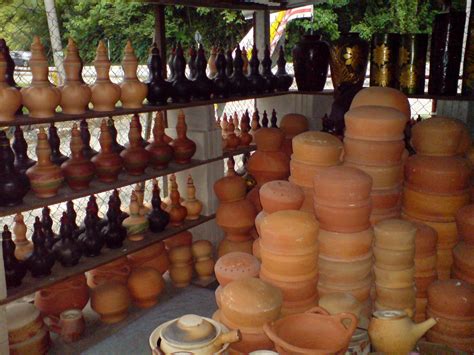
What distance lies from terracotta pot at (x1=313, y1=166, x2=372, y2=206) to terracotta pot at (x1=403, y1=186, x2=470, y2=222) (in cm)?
52

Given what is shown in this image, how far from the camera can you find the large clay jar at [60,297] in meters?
2.74

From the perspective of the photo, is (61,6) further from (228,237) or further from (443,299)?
(443,299)

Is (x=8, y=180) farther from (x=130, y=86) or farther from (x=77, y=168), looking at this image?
(x=130, y=86)

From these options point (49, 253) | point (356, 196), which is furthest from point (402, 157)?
point (49, 253)

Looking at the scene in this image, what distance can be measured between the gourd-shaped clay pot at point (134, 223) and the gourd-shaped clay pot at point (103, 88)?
0.66 metres

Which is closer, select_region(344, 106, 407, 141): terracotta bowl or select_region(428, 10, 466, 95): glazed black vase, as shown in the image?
select_region(344, 106, 407, 141): terracotta bowl

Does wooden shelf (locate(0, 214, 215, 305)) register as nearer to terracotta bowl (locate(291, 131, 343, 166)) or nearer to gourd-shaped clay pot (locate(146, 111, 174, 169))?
gourd-shaped clay pot (locate(146, 111, 174, 169))

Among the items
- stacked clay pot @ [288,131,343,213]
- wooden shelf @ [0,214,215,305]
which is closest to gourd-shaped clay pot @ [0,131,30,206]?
wooden shelf @ [0,214,215,305]

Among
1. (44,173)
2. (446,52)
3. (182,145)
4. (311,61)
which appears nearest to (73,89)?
(44,173)

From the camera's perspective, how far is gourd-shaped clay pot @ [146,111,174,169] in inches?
122

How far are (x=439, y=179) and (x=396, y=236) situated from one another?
52cm

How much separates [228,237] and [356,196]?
1.69 metres

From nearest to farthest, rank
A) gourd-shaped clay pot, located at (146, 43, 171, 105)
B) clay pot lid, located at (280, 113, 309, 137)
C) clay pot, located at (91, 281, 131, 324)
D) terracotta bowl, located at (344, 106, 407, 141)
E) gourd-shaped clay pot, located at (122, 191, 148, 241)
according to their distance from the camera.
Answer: terracotta bowl, located at (344, 106, 407, 141) → clay pot, located at (91, 281, 131, 324) → gourd-shaped clay pot, located at (146, 43, 171, 105) → gourd-shaped clay pot, located at (122, 191, 148, 241) → clay pot lid, located at (280, 113, 309, 137)

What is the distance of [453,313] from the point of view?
198cm
